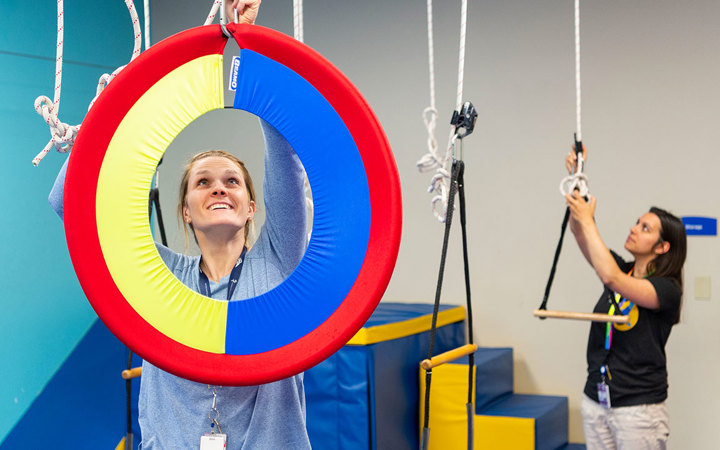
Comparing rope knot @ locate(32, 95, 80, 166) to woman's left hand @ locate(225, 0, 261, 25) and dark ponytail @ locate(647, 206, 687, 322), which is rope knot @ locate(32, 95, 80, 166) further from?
dark ponytail @ locate(647, 206, 687, 322)

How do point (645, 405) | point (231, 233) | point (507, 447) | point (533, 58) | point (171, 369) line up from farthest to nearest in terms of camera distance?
point (533, 58) < point (507, 447) < point (645, 405) < point (231, 233) < point (171, 369)

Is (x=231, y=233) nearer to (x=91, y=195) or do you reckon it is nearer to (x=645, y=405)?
(x=91, y=195)

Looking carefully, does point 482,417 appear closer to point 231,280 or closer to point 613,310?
point 613,310

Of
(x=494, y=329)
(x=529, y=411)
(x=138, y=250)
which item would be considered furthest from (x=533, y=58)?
(x=138, y=250)

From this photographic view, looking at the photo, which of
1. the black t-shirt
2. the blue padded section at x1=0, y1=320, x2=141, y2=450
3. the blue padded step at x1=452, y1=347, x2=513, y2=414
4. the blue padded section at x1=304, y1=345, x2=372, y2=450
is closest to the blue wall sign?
the black t-shirt

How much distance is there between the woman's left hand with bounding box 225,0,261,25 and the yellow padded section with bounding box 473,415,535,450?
Answer: 2.63 m

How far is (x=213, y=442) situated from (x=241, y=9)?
0.80 metres

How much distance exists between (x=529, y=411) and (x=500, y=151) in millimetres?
1412

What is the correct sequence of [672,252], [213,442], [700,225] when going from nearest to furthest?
[213,442]
[672,252]
[700,225]

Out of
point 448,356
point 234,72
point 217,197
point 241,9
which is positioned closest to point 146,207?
point 217,197

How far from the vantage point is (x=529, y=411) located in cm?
372

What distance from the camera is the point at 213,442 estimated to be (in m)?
1.39

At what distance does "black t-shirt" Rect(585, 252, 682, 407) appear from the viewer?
9.41ft

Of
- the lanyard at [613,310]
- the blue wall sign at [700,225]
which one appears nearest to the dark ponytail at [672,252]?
the lanyard at [613,310]
